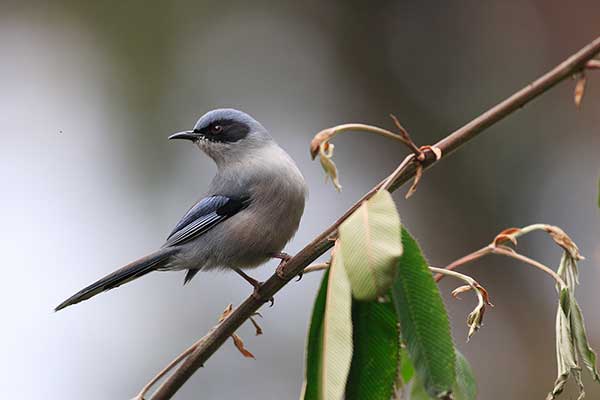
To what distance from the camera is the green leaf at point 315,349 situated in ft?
6.18

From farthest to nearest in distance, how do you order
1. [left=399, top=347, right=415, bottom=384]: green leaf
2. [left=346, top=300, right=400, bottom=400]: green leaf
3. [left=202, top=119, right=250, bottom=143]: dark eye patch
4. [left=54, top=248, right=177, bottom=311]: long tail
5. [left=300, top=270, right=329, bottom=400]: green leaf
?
[left=202, top=119, right=250, bottom=143]: dark eye patch, [left=54, top=248, right=177, bottom=311]: long tail, [left=399, top=347, right=415, bottom=384]: green leaf, [left=346, top=300, right=400, bottom=400]: green leaf, [left=300, top=270, right=329, bottom=400]: green leaf

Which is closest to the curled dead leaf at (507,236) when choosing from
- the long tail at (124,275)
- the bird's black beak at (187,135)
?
the long tail at (124,275)

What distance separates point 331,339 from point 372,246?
0.22 meters

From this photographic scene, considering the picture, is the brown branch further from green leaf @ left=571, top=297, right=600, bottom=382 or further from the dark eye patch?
the dark eye patch

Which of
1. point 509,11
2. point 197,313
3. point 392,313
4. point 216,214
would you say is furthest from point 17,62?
point 392,313

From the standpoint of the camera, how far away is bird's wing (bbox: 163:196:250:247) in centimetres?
437

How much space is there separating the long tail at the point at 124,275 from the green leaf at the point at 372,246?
170 cm

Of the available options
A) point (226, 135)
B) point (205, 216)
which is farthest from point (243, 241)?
point (226, 135)

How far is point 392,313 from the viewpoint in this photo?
2.03m

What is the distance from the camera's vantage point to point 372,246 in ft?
5.93

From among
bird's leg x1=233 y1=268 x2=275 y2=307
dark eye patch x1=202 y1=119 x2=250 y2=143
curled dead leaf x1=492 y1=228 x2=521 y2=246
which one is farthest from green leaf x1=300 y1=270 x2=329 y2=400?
dark eye patch x1=202 y1=119 x2=250 y2=143

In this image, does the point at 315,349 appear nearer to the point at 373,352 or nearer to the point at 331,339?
the point at 331,339

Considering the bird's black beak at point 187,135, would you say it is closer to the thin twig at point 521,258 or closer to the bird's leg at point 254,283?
the bird's leg at point 254,283

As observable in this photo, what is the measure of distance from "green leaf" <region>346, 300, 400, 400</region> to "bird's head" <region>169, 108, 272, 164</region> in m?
2.97
